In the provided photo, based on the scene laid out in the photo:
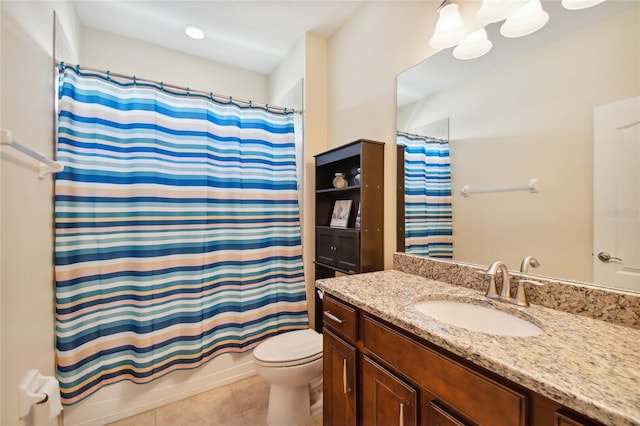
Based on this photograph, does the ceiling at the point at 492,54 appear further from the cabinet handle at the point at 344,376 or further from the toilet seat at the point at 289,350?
the toilet seat at the point at 289,350

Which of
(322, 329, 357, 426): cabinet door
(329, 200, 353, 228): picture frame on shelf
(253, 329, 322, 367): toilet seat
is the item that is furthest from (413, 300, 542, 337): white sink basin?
(329, 200, 353, 228): picture frame on shelf

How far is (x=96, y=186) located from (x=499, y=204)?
2.15 meters

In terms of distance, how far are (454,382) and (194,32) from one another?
9.06 feet

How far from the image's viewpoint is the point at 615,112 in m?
0.85

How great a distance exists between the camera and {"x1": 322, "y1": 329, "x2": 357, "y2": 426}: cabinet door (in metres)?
1.10

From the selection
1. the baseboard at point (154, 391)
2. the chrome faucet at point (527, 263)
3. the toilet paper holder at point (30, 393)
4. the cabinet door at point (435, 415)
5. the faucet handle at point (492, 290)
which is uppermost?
the chrome faucet at point (527, 263)

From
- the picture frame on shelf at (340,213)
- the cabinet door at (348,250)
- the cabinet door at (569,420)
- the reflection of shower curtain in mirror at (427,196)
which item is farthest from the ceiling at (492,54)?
the cabinet door at (569,420)

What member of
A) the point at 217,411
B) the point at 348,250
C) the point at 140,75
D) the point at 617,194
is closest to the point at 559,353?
the point at 617,194

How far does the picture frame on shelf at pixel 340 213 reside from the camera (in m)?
1.90

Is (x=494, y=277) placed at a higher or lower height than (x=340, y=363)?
higher

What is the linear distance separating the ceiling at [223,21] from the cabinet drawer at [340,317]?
2.00 meters

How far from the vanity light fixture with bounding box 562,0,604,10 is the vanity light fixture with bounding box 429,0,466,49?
0.36 m

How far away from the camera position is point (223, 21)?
198cm

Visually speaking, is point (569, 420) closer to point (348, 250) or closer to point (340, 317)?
point (340, 317)
